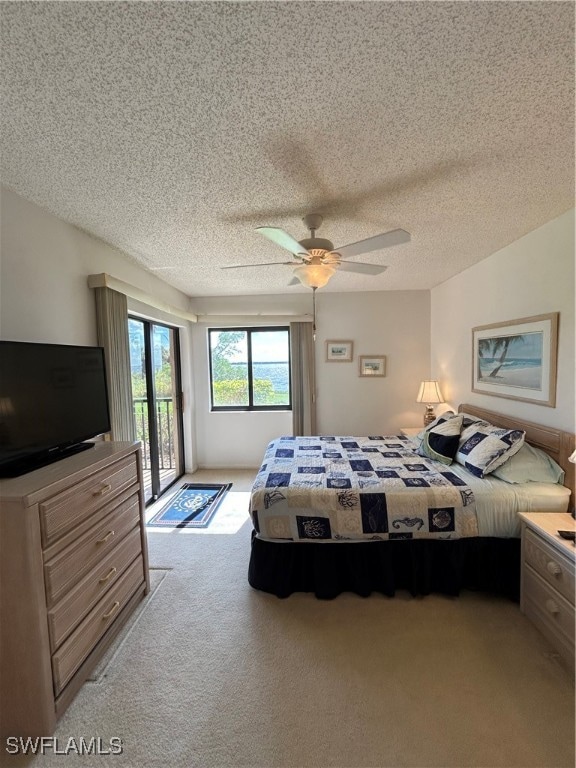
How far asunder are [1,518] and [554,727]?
8.04ft

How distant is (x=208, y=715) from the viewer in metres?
1.47

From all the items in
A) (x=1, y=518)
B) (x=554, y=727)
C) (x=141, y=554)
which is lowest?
(x=554, y=727)

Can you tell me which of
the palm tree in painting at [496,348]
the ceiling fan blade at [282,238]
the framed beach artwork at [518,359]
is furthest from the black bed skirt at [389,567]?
the ceiling fan blade at [282,238]

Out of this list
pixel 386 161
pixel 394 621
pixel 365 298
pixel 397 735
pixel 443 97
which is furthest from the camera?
pixel 365 298

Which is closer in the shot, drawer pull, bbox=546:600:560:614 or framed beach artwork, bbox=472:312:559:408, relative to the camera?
drawer pull, bbox=546:600:560:614

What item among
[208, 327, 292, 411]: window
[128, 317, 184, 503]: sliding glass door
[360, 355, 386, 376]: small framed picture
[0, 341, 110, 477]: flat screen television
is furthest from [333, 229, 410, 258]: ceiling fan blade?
[208, 327, 292, 411]: window

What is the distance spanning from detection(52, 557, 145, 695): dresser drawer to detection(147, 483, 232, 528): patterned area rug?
1.15 m

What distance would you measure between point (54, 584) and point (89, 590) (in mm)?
267

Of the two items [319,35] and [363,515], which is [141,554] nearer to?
[363,515]

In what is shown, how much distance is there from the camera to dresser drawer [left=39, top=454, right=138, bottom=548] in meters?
1.39

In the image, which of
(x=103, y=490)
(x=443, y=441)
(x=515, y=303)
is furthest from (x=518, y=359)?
(x=103, y=490)

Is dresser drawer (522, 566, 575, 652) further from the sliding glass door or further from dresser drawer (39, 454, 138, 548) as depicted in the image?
the sliding glass door

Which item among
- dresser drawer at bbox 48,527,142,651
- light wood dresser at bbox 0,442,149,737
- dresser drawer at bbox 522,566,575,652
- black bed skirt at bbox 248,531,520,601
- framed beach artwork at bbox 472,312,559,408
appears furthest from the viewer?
framed beach artwork at bbox 472,312,559,408

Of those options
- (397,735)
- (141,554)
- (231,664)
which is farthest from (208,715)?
(141,554)
